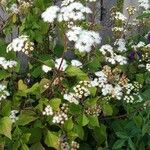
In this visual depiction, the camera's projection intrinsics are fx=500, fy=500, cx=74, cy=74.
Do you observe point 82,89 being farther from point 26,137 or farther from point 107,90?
point 26,137

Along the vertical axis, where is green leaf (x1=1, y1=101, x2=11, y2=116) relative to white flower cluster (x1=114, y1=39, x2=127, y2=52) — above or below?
below

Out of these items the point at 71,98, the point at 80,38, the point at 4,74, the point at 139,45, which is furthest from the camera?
the point at 139,45

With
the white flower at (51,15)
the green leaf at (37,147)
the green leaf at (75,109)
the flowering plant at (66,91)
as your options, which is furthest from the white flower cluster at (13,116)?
the white flower at (51,15)

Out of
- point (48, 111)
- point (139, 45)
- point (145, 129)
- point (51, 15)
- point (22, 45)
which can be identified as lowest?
point (145, 129)

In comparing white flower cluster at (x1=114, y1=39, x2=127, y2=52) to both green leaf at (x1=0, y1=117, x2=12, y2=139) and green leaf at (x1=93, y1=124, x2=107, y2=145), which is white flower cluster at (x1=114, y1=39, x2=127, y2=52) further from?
green leaf at (x1=0, y1=117, x2=12, y2=139)

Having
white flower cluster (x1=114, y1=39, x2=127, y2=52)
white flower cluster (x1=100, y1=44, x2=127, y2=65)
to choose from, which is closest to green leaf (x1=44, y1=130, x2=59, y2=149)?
white flower cluster (x1=100, y1=44, x2=127, y2=65)

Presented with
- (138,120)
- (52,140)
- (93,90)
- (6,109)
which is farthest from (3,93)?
(138,120)

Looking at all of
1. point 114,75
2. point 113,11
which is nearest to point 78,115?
point 114,75
